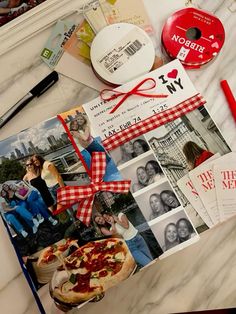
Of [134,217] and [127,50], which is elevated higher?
[127,50]

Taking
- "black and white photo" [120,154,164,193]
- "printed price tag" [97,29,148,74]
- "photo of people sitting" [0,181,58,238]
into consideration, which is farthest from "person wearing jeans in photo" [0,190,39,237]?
"printed price tag" [97,29,148,74]

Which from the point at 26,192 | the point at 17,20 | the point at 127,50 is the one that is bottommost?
the point at 26,192

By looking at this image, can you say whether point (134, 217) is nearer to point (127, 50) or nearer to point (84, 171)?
point (84, 171)

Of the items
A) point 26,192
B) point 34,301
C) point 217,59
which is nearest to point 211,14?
point 217,59

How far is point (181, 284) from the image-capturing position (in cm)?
70

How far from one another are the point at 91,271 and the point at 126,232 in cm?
7

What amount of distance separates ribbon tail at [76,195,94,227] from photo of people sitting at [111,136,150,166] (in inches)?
3.3

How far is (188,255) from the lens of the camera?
0.71 meters

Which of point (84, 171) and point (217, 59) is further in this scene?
point (217, 59)

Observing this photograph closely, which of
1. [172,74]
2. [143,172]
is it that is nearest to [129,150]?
[143,172]

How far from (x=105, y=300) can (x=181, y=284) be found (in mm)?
117

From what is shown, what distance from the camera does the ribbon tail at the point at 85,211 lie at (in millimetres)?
655

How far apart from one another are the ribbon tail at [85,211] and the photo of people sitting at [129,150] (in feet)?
0.28

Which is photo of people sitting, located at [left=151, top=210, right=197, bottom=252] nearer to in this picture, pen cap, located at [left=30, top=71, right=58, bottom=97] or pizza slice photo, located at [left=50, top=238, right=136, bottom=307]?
pizza slice photo, located at [left=50, top=238, right=136, bottom=307]
